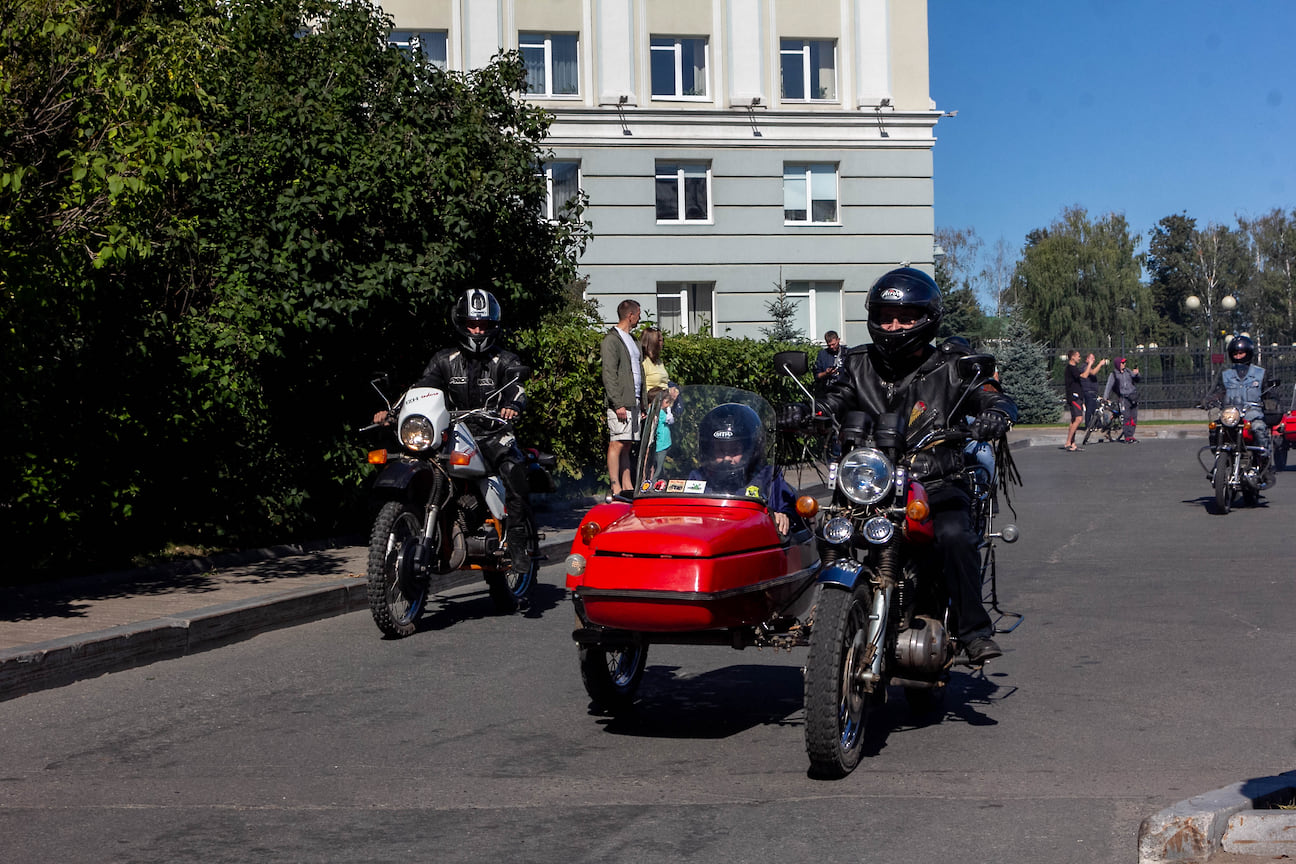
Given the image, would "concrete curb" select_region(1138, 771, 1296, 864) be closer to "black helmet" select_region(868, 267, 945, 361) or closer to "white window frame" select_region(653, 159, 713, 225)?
"black helmet" select_region(868, 267, 945, 361)

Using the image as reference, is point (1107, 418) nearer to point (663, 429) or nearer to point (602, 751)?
point (663, 429)

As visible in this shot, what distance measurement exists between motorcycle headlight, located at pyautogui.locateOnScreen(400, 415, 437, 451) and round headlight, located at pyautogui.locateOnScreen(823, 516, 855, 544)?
155 inches

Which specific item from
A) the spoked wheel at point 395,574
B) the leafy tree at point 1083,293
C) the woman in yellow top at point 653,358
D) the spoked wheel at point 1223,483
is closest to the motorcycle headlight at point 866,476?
the spoked wheel at point 395,574

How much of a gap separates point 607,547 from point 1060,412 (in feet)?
126

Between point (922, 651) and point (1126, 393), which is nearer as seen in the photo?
point (922, 651)

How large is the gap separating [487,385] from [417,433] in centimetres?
87

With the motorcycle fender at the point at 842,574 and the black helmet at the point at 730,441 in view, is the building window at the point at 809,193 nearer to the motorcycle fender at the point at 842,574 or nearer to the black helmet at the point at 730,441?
the black helmet at the point at 730,441

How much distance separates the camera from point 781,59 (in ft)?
101

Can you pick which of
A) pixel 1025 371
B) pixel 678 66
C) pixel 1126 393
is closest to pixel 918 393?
pixel 678 66

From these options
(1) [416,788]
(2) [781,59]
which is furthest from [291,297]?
(2) [781,59]

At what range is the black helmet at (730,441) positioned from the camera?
6.06m

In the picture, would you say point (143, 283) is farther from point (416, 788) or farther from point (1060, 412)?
point (1060, 412)

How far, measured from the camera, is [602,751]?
5.85 m

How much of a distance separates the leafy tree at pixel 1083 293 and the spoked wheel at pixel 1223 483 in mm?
63744
